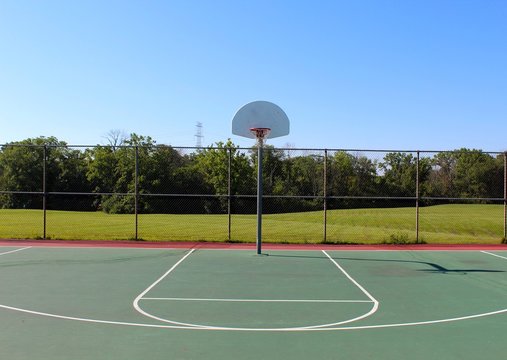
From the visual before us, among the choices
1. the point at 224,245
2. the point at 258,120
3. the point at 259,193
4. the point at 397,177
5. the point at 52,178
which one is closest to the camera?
the point at 259,193

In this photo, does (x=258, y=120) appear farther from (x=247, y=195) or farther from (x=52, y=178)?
(x=52, y=178)

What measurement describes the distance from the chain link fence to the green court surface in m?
6.36

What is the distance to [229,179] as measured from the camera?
679 inches

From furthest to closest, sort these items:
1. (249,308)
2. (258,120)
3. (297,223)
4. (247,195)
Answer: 1. (297,223)
2. (247,195)
3. (258,120)
4. (249,308)

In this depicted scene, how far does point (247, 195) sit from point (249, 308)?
12.4 meters

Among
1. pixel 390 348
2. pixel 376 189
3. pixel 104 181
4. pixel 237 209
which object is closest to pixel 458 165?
pixel 376 189

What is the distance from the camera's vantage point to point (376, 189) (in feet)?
92.2

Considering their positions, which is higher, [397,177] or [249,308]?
[397,177]

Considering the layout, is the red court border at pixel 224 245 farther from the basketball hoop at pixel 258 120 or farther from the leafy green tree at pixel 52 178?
the leafy green tree at pixel 52 178

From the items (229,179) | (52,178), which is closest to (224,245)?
(229,179)

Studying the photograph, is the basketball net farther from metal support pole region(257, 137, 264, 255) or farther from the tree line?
the tree line

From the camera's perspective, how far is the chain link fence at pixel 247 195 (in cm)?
2209

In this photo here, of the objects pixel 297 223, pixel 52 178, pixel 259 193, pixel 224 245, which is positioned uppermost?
pixel 52 178

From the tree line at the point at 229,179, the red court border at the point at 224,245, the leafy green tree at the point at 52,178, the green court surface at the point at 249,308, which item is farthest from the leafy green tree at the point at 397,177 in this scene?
the leafy green tree at the point at 52,178
